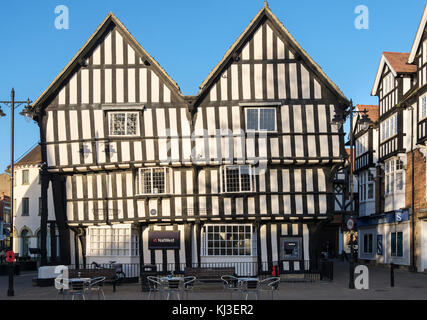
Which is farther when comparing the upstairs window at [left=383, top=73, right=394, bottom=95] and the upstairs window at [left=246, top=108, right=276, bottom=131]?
the upstairs window at [left=383, top=73, right=394, bottom=95]

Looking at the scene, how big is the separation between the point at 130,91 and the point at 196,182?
5.17m

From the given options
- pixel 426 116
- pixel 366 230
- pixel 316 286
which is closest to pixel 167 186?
pixel 316 286

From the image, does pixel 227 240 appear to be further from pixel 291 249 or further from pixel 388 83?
pixel 388 83

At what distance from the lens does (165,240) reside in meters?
26.2

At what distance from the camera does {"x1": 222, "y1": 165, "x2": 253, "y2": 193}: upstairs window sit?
84.1 feet

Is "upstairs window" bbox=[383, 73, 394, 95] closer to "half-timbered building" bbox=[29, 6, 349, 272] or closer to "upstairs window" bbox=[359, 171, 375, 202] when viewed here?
"upstairs window" bbox=[359, 171, 375, 202]

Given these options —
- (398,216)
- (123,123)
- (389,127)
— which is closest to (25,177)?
(123,123)

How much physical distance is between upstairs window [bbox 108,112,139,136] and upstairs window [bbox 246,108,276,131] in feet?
16.8

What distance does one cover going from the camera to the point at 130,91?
26031 millimetres

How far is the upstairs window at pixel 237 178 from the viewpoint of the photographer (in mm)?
25623

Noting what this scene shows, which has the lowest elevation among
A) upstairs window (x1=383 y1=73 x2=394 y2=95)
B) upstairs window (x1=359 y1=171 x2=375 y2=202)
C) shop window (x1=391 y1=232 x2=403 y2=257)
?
shop window (x1=391 y1=232 x2=403 y2=257)

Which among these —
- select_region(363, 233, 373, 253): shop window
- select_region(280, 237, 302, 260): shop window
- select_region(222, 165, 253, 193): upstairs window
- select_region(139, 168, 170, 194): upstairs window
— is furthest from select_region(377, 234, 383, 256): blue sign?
select_region(139, 168, 170, 194): upstairs window

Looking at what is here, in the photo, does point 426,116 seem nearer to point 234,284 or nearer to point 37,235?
point 234,284

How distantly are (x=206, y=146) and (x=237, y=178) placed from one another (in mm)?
2033
